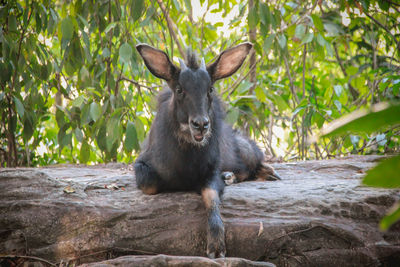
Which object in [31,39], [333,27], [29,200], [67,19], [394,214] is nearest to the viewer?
[394,214]

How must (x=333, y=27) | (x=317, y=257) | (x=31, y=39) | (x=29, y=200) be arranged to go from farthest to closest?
(x=333, y=27)
(x=31, y=39)
(x=29, y=200)
(x=317, y=257)

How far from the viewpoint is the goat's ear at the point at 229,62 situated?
14.5 feet

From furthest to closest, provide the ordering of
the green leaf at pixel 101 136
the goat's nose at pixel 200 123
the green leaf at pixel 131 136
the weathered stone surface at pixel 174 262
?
the green leaf at pixel 101 136, the green leaf at pixel 131 136, the goat's nose at pixel 200 123, the weathered stone surface at pixel 174 262

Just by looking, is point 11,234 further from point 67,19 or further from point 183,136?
point 67,19

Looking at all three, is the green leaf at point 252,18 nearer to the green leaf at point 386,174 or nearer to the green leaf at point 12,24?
the green leaf at point 12,24

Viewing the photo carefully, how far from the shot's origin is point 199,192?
4.08m

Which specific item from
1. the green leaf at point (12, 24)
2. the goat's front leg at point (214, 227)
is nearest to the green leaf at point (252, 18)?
the goat's front leg at point (214, 227)

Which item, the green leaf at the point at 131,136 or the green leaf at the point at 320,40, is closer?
the green leaf at the point at 131,136

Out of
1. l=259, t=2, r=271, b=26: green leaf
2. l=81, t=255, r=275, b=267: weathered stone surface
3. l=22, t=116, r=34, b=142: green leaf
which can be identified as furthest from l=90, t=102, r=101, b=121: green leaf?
l=81, t=255, r=275, b=267: weathered stone surface

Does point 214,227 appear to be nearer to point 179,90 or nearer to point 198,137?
point 198,137

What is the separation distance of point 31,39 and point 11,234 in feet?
11.1

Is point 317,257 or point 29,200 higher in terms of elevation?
point 29,200

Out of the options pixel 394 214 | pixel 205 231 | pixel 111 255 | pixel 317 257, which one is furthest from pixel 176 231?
pixel 394 214

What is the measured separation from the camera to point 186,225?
355 cm
